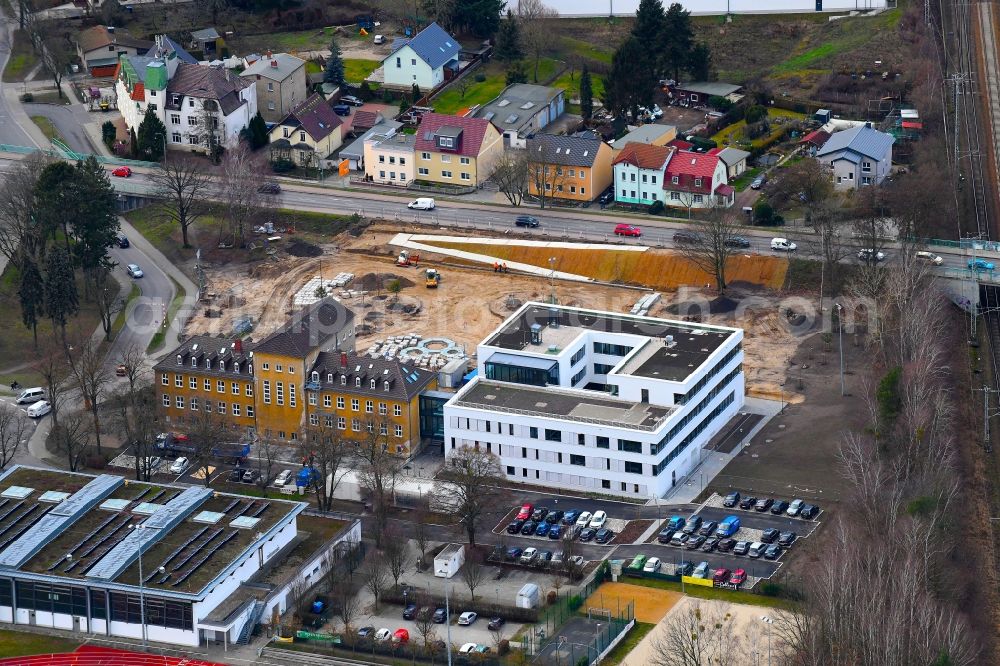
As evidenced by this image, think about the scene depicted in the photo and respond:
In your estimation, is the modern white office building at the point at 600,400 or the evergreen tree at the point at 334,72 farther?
the evergreen tree at the point at 334,72

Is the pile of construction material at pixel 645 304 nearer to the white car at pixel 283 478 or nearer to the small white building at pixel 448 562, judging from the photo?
the white car at pixel 283 478

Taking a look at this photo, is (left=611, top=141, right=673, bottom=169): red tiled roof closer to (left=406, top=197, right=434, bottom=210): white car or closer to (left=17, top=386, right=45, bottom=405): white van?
(left=406, top=197, right=434, bottom=210): white car

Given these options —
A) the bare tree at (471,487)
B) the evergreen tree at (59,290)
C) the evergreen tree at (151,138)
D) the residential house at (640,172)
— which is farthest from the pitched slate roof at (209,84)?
the bare tree at (471,487)

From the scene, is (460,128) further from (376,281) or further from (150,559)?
(150,559)

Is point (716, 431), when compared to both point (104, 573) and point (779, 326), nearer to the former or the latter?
point (779, 326)

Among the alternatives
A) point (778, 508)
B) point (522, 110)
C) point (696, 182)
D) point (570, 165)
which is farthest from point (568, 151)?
point (778, 508)
